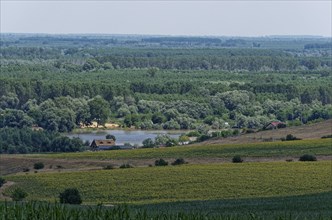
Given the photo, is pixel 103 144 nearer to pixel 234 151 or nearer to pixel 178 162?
pixel 234 151

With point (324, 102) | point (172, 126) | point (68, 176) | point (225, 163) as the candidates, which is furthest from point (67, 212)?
point (324, 102)

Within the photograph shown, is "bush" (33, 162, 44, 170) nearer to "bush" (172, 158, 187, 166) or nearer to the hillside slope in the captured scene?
"bush" (172, 158, 187, 166)

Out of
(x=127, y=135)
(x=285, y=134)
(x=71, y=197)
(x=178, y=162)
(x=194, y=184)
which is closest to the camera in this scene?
(x=71, y=197)

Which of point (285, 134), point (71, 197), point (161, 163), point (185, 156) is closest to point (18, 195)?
point (71, 197)

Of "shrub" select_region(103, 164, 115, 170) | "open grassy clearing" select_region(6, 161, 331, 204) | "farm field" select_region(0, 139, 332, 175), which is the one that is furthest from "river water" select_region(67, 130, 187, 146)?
"open grassy clearing" select_region(6, 161, 331, 204)

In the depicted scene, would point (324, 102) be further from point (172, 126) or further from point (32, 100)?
point (32, 100)

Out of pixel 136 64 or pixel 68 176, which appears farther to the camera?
pixel 136 64
